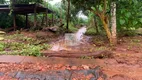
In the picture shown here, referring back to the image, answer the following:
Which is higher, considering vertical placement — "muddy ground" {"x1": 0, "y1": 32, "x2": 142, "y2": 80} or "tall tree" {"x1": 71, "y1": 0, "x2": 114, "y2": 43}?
"tall tree" {"x1": 71, "y1": 0, "x2": 114, "y2": 43}

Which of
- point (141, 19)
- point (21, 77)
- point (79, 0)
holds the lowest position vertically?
point (21, 77)

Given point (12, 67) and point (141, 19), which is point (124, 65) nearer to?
point (12, 67)

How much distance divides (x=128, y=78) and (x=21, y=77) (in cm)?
223

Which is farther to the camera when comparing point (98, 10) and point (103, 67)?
point (98, 10)

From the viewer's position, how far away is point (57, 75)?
3.76 metres

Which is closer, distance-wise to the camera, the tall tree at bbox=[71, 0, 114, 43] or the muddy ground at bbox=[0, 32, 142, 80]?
the muddy ground at bbox=[0, 32, 142, 80]

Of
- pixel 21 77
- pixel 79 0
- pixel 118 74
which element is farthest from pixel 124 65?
pixel 79 0

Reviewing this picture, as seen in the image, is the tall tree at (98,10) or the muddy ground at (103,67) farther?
the tall tree at (98,10)

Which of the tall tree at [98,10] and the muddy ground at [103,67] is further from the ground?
the tall tree at [98,10]

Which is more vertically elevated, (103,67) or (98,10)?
(98,10)

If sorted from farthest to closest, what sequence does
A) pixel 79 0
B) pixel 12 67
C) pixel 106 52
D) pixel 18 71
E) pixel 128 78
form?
pixel 79 0 → pixel 106 52 → pixel 12 67 → pixel 18 71 → pixel 128 78

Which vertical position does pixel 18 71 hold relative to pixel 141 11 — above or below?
below

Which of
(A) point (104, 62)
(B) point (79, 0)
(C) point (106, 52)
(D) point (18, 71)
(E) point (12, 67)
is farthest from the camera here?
(B) point (79, 0)

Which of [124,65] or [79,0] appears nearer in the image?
[124,65]
